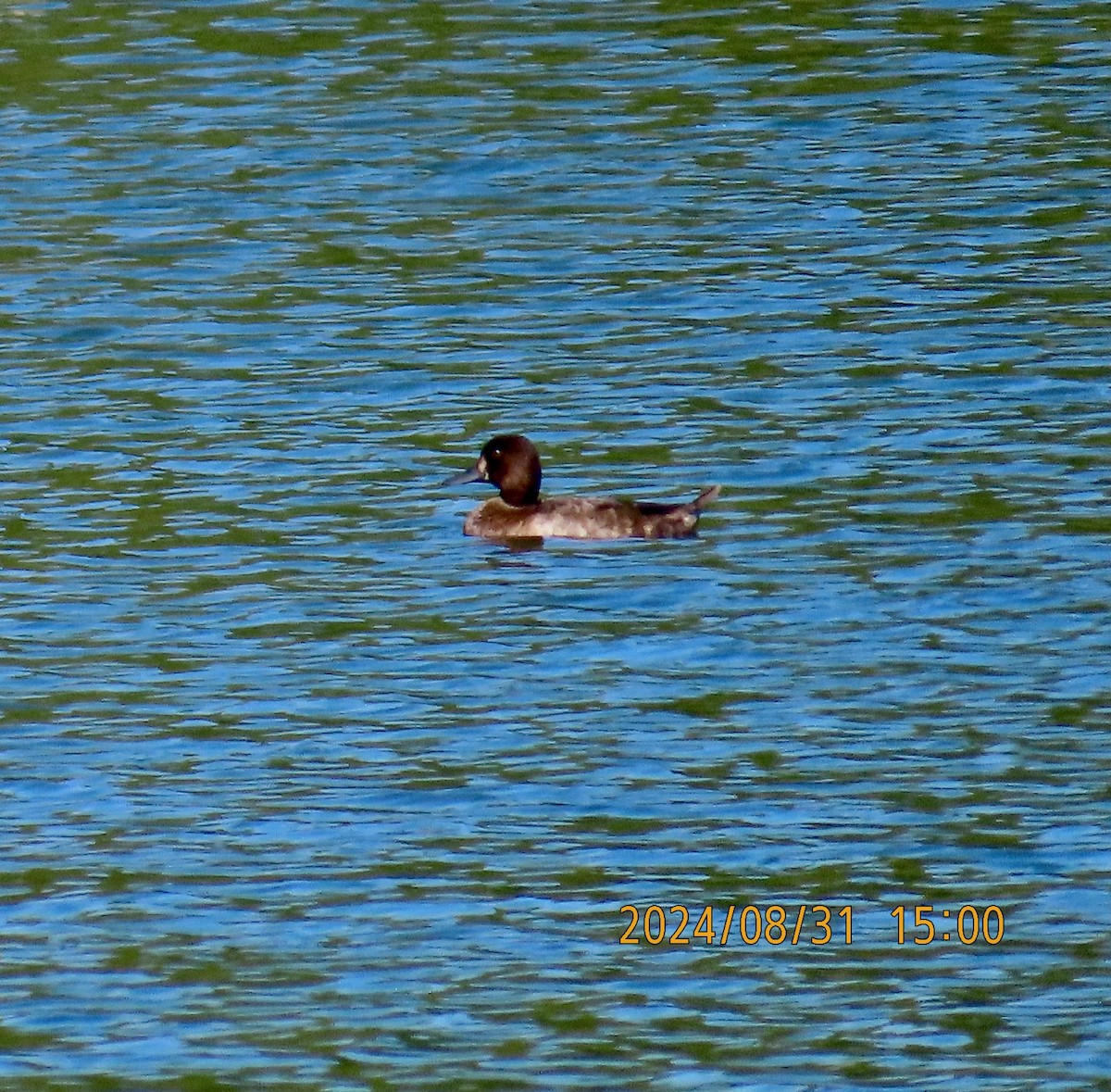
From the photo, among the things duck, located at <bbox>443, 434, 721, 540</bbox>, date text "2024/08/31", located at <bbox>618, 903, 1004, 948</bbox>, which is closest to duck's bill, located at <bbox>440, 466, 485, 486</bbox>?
duck, located at <bbox>443, 434, 721, 540</bbox>

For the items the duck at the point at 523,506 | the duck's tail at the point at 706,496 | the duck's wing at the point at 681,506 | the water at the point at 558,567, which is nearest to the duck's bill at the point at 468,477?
the duck at the point at 523,506

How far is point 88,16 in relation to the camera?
2811cm

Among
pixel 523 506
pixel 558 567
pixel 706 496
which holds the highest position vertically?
pixel 706 496

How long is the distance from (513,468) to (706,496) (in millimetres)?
1198

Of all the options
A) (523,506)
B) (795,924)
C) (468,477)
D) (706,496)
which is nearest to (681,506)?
(706,496)

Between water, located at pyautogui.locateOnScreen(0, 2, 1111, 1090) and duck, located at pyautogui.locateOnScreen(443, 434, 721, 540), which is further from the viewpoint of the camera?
duck, located at pyautogui.locateOnScreen(443, 434, 721, 540)

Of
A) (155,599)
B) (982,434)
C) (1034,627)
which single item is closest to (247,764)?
(155,599)

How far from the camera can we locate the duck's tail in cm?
1469

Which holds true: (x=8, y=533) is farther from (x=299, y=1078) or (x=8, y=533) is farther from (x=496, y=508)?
(x=299, y=1078)

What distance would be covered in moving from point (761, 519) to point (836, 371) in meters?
2.70

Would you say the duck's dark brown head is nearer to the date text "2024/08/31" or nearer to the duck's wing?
the duck's wing

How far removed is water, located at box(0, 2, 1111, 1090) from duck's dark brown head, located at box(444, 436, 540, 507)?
14.8 inches

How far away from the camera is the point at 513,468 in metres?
15.4

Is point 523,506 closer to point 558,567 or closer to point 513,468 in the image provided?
point 513,468
